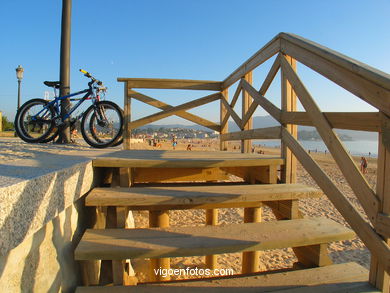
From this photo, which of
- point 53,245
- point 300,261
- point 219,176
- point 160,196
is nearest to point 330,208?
point 219,176

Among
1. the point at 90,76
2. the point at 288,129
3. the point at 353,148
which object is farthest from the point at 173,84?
the point at 353,148

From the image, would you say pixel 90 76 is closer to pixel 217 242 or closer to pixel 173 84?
pixel 173 84

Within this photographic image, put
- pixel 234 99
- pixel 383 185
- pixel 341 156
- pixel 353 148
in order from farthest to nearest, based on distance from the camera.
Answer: pixel 353 148 < pixel 234 99 < pixel 341 156 < pixel 383 185

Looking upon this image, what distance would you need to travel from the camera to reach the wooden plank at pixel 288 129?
6.88 feet

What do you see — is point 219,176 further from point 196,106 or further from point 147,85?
point 147,85

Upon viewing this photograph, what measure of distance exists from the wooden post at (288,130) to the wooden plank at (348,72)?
29 cm

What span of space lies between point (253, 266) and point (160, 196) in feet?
3.44

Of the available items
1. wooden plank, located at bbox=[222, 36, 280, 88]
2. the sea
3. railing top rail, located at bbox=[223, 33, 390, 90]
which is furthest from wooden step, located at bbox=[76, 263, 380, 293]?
the sea

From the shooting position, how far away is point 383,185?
3.79 feet

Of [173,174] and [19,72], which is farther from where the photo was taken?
[19,72]

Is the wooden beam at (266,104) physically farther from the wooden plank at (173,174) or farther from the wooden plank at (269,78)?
the wooden plank at (173,174)

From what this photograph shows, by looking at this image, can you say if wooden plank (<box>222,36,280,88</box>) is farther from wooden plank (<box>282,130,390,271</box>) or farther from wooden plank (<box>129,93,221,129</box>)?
wooden plank (<box>282,130,390,271</box>)

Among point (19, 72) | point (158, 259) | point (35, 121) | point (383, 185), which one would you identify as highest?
point (19, 72)

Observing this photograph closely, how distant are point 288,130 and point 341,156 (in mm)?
762
